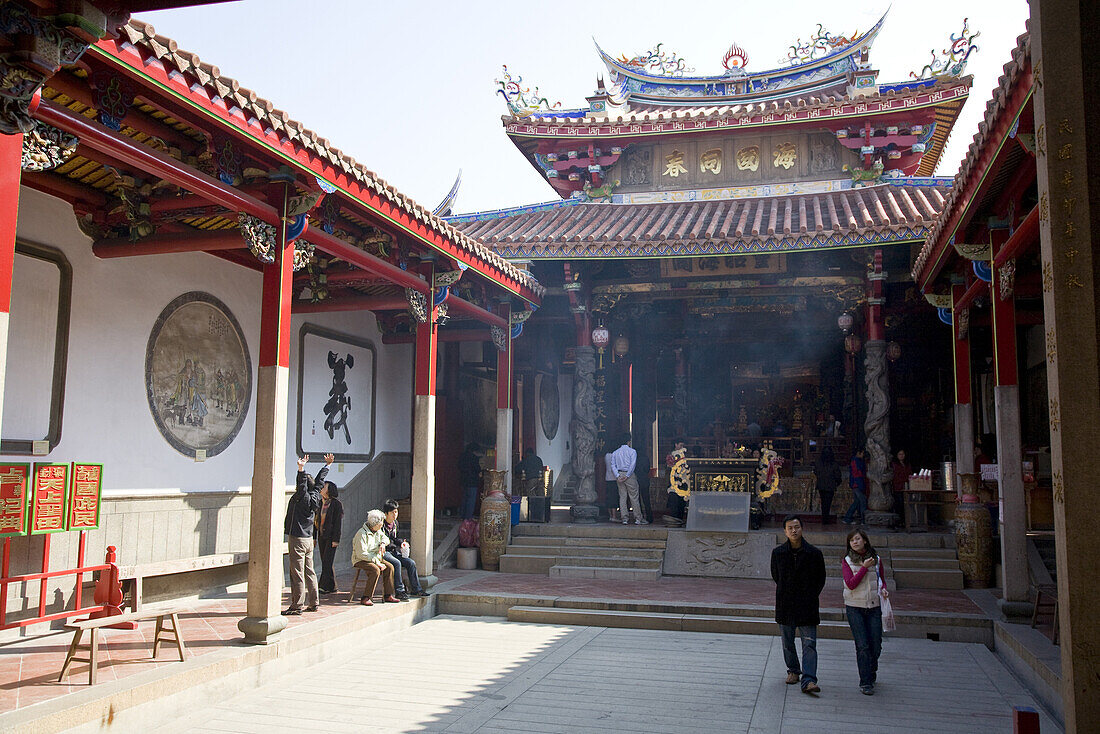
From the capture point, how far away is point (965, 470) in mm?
10625

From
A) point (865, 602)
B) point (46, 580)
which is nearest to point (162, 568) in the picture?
point (46, 580)

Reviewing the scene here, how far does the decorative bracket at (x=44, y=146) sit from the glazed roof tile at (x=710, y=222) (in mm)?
7874

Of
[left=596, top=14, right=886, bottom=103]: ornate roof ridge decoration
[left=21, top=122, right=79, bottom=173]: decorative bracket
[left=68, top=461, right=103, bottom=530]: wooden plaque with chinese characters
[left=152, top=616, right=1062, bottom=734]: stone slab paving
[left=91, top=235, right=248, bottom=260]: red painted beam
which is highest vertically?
[left=596, top=14, right=886, bottom=103]: ornate roof ridge decoration

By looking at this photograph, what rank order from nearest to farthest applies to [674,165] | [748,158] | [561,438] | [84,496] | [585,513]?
[84,496], [585,513], [748,158], [674,165], [561,438]

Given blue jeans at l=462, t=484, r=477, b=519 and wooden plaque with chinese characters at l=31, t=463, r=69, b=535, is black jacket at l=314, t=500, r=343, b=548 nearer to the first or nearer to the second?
wooden plaque with chinese characters at l=31, t=463, r=69, b=535

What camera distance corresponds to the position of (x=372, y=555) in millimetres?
8758

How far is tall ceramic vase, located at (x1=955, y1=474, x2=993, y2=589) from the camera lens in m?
9.66

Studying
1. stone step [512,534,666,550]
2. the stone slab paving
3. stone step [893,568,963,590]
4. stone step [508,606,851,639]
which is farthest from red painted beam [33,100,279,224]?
stone step [893,568,963,590]

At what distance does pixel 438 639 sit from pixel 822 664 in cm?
360

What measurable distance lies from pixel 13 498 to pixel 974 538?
31.6ft

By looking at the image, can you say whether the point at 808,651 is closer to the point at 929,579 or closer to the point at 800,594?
the point at 800,594

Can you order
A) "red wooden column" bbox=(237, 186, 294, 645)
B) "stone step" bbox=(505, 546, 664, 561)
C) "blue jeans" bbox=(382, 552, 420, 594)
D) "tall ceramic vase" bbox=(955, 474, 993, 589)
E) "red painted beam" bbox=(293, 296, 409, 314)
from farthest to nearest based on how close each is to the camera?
"stone step" bbox=(505, 546, 664, 561)
"red painted beam" bbox=(293, 296, 409, 314)
"tall ceramic vase" bbox=(955, 474, 993, 589)
"blue jeans" bbox=(382, 552, 420, 594)
"red wooden column" bbox=(237, 186, 294, 645)

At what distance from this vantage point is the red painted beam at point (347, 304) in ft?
35.9

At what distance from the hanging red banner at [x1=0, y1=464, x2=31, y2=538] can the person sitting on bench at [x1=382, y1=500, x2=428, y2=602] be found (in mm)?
3528
